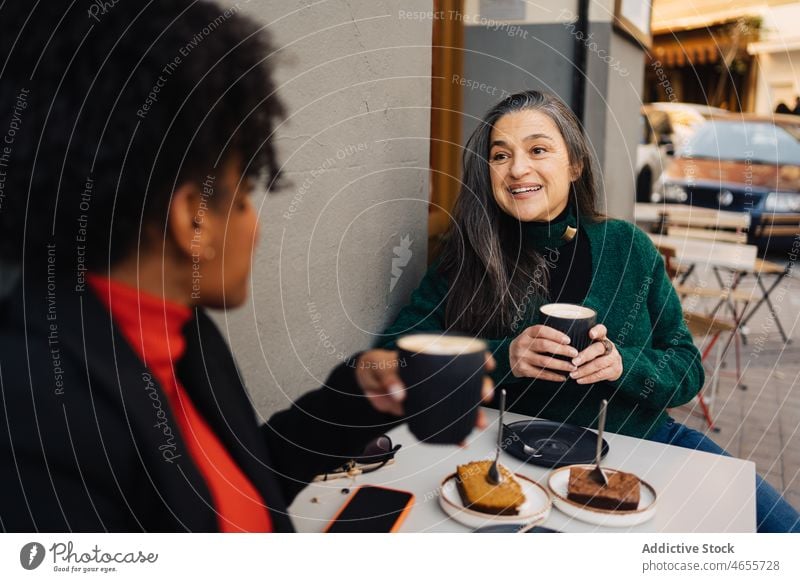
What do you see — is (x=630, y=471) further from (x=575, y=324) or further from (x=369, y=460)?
(x=369, y=460)

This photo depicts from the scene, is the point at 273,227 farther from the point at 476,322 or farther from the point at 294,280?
the point at 476,322

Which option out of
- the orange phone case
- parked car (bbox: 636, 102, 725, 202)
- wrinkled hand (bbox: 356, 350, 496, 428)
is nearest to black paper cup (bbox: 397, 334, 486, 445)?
wrinkled hand (bbox: 356, 350, 496, 428)

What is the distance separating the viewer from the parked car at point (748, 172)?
1.27 meters

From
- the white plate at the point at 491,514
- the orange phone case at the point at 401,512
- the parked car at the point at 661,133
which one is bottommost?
the orange phone case at the point at 401,512

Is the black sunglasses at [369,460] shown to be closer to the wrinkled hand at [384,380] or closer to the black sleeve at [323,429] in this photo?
the black sleeve at [323,429]

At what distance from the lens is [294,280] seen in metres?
0.70

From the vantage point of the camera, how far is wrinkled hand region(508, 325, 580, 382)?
2.24 ft

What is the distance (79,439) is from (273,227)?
0.97 ft

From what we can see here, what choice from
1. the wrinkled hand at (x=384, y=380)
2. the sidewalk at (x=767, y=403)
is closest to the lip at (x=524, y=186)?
the wrinkled hand at (x=384, y=380)

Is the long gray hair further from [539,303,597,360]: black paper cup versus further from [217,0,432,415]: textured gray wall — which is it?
[539,303,597,360]: black paper cup

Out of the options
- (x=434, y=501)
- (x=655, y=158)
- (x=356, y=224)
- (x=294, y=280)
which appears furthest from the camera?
(x=655, y=158)

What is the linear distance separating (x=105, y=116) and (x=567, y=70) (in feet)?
3.56
